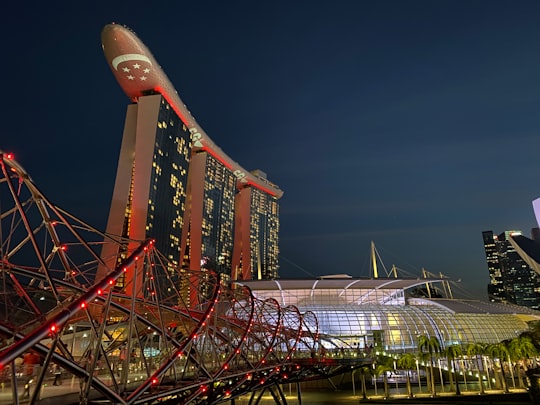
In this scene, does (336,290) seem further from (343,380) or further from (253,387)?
(253,387)

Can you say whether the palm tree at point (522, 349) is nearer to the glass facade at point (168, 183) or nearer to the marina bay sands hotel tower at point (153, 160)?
the marina bay sands hotel tower at point (153, 160)

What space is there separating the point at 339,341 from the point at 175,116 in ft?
289

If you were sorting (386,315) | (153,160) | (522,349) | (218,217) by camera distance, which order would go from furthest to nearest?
(218,217) → (153,160) → (386,315) → (522,349)

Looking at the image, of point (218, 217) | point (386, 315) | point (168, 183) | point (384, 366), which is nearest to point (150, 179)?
point (168, 183)

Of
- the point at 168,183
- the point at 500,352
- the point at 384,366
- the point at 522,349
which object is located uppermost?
the point at 168,183

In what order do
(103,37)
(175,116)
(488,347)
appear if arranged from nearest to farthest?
(488,347), (103,37), (175,116)

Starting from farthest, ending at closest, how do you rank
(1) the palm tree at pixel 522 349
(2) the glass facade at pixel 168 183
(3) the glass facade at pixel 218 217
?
(3) the glass facade at pixel 218 217 → (2) the glass facade at pixel 168 183 → (1) the palm tree at pixel 522 349

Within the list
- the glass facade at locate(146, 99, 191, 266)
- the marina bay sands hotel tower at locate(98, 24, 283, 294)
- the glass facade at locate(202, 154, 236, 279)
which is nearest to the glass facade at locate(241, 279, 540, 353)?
the glass facade at locate(146, 99, 191, 266)

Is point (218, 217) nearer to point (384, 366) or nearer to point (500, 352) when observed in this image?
point (384, 366)

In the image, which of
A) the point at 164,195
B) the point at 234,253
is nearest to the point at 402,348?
the point at 164,195

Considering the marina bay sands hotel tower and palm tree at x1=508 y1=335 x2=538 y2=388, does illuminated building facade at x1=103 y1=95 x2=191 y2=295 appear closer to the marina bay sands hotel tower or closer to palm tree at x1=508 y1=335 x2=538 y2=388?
the marina bay sands hotel tower

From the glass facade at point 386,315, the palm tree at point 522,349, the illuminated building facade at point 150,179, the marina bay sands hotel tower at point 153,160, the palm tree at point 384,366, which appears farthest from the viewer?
the illuminated building facade at point 150,179

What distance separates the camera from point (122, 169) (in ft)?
376

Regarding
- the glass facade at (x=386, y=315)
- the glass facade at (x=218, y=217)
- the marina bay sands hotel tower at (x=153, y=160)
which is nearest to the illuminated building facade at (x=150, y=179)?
the marina bay sands hotel tower at (x=153, y=160)
